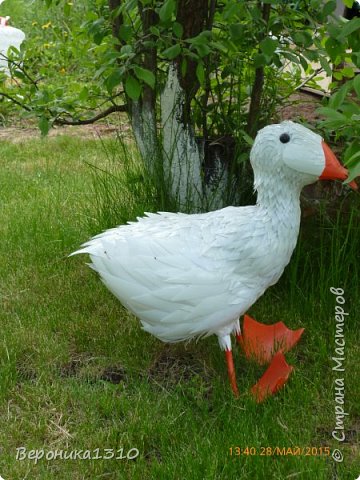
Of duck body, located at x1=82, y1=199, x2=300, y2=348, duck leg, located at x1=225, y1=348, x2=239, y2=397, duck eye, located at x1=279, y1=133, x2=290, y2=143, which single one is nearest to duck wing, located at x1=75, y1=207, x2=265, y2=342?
duck body, located at x1=82, y1=199, x2=300, y2=348

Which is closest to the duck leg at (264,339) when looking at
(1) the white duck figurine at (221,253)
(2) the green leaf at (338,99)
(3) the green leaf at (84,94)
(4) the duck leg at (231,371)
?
(4) the duck leg at (231,371)

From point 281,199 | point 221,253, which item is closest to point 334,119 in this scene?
point 281,199

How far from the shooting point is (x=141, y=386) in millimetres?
2359

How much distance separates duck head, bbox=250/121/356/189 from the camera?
2.05 metres

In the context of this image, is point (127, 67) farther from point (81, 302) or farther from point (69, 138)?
point (69, 138)

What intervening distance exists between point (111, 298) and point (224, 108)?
1032 mm

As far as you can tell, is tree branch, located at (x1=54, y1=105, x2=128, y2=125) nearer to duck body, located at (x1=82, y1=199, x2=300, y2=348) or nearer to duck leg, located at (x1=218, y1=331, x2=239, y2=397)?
duck body, located at (x1=82, y1=199, x2=300, y2=348)

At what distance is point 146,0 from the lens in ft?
7.20

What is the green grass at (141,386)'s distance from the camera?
Result: 201 centimetres

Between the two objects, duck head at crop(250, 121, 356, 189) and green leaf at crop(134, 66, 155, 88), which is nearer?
duck head at crop(250, 121, 356, 189)

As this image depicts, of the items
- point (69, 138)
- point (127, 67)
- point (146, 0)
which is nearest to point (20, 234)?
point (127, 67)

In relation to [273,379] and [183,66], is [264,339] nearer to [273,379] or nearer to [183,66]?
[273,379]

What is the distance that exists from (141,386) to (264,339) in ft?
1.67

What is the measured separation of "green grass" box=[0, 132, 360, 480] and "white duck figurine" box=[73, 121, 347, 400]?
0.95ft
